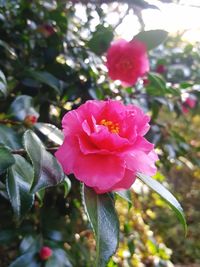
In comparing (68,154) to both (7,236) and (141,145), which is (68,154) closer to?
(141,145)

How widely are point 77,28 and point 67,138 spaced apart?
3.52ft

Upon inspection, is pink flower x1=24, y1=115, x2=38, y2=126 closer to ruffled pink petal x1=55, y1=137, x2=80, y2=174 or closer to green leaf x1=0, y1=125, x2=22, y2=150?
green leaf x1=0, y1=125, x2=22, y2=150

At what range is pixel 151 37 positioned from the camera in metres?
0.95

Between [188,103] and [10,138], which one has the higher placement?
[10,138]

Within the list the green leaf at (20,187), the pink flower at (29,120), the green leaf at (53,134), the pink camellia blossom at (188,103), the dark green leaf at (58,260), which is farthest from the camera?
the pink camellia blossom at (188,103)

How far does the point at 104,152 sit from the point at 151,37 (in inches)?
21.2

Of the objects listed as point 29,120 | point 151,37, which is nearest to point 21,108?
point 29,120

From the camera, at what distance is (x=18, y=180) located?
62 cm

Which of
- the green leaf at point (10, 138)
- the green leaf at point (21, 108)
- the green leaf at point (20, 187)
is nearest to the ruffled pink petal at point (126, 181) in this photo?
the green leaf at point (20, 187)

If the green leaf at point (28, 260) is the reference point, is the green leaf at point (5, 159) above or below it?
above

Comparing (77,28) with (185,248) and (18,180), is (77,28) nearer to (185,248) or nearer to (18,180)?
(18,180)

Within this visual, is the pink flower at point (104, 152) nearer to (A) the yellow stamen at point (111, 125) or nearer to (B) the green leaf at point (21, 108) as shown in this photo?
(A) the yellow stamen at point (111, 125)

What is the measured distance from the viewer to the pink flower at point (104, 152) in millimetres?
491

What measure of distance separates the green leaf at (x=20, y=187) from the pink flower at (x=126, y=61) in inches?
22.8
